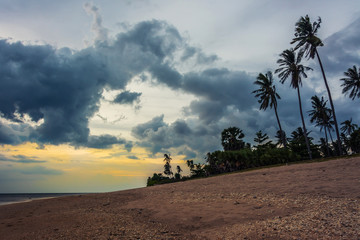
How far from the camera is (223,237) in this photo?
6.48 meters

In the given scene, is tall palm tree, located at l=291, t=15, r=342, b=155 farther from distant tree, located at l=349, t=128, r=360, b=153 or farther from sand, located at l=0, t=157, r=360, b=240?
distant tree, located at l=349, t=128, r=360, b=153

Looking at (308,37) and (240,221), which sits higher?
(308,37)

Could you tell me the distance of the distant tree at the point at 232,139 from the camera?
218ft

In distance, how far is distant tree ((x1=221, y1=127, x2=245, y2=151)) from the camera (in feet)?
218

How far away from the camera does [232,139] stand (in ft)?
217

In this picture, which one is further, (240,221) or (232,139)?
(232,139)

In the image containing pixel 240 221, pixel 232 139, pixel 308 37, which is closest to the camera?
pixel 240 221

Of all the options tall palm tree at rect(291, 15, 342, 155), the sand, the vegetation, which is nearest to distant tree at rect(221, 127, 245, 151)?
the vegetation

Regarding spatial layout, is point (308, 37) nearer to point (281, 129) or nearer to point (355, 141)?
point (281, 129)

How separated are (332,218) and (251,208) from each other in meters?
3.02

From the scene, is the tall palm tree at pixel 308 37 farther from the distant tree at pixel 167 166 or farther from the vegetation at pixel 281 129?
the distant tree at pixel 167 166

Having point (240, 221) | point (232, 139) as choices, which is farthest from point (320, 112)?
point (240, 221)

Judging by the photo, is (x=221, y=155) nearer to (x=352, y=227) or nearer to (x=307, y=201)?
(x=307, y=201)

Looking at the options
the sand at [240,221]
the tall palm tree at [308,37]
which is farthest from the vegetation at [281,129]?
the sand at [240,221]
